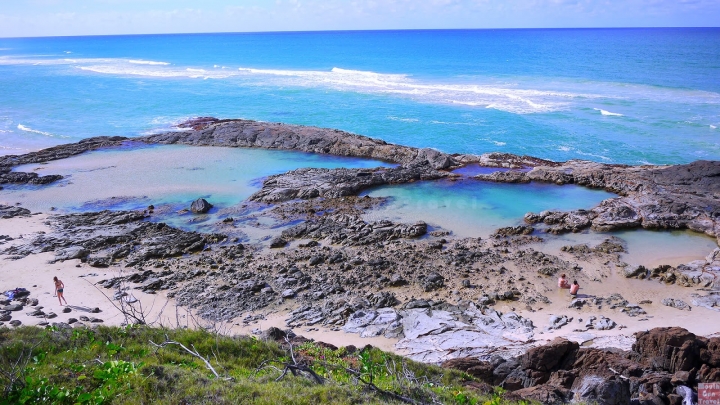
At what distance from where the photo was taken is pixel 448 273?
60.2 ft

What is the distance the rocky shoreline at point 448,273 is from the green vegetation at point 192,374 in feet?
8.45

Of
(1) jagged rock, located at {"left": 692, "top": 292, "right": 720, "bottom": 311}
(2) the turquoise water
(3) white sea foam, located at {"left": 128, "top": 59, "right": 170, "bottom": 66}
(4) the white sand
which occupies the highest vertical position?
(3) white sea foam, located at {"left": 128, "top": 59, "right": 170, "bottom": 66}

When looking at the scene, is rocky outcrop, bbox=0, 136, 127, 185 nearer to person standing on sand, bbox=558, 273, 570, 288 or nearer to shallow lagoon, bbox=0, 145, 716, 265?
shallow lagoon, bbox=0, 145, 716, 265

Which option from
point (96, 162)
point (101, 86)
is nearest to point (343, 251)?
point (96, 162)

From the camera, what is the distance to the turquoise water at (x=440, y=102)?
37.9m

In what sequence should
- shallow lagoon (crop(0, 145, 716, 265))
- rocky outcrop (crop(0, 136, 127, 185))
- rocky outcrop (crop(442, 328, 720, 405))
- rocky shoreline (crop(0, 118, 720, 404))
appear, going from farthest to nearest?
1. rocky outcrop (crop(0, 136, 127, 185))
2. shallow lagoon (crop(0, 145, 716, 265))
3. rocky shoreline (crop(0, 118, 720, 404))
4. rocky outcrop (crop(442, 328, 720, 405))

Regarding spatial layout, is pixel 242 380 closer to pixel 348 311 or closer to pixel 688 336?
pixel 348 311

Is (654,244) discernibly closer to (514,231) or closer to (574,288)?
(514,231)

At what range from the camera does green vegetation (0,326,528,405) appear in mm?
7586

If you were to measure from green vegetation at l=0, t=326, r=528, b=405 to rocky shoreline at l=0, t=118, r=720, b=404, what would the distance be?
2575 millimetres

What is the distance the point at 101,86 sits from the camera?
69.6 metres

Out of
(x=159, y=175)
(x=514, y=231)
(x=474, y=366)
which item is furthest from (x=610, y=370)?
(x=159, y=175)

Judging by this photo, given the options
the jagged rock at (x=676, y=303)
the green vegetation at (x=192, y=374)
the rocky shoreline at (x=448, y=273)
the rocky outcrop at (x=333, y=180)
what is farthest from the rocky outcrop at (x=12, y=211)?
the jagged rock at (x=676, y=303)

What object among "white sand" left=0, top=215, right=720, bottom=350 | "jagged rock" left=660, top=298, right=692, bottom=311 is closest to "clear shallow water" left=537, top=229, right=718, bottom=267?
"white sand" left=0, top=215, right=720, bottom=350
